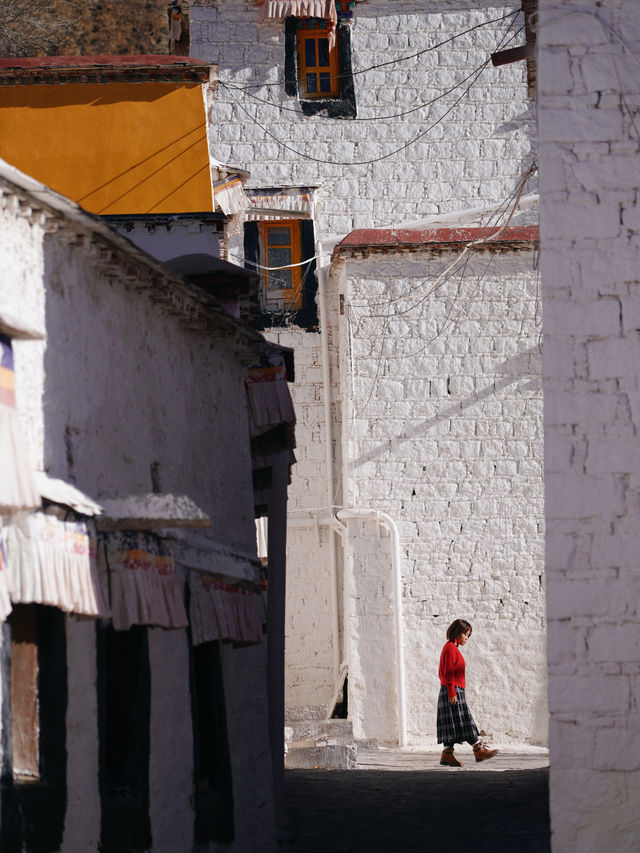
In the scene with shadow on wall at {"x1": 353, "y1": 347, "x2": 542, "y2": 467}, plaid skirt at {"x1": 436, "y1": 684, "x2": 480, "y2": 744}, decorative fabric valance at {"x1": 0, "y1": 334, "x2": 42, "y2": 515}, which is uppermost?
shadow on wall at {"x1": 353, "y1": 347, "x2": 542, "y2": 467}

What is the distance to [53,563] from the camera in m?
6.62

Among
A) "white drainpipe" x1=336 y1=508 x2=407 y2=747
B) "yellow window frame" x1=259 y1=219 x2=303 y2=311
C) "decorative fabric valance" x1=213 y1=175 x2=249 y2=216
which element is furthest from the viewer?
"yellow window frame" x1=259 y1=219 x2=303 y2=311

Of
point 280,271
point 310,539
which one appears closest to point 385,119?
point 280,271

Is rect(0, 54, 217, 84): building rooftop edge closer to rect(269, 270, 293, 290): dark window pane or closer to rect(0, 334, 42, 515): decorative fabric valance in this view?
rect(269, 270, 293, 290): dark window pane

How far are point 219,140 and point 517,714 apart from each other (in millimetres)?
9549

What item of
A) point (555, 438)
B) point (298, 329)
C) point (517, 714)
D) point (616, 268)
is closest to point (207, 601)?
point (555, 438)

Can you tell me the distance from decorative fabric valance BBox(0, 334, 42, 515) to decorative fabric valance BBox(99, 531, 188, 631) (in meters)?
1.45

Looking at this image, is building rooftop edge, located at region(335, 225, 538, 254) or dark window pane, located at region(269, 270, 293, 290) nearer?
building rooftop edge, located at region(335, 225, 538, 254)

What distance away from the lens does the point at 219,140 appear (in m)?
21.2

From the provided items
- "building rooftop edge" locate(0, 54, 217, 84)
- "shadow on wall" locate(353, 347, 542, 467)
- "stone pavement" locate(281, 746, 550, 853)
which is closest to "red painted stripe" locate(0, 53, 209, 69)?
"building rooftop edge" locate(0, 54, 217, 84)

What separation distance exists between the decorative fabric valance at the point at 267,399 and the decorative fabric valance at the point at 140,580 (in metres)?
3.53

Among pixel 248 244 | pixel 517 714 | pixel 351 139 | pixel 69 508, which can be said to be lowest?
pixel 517 714

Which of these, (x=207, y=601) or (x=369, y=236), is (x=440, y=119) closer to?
(x=369, y=236)

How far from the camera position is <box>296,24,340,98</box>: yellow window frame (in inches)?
846
